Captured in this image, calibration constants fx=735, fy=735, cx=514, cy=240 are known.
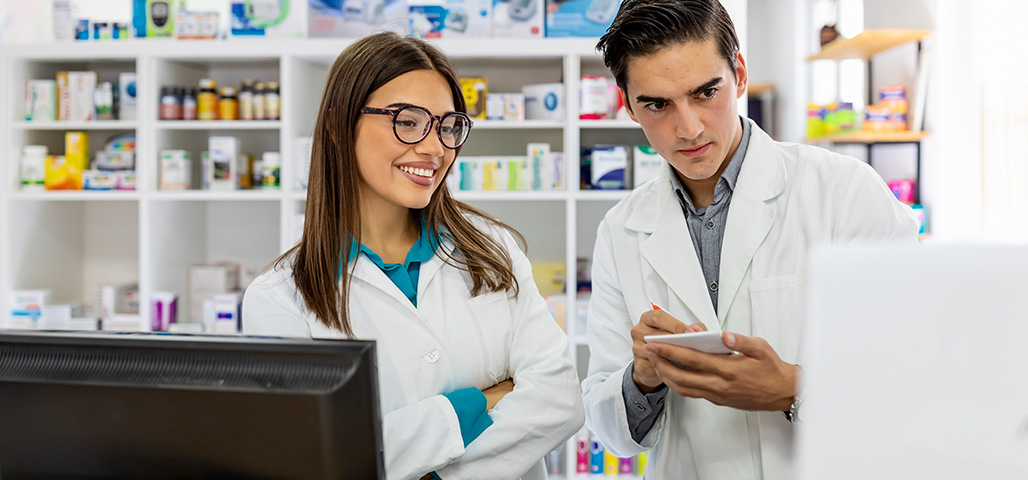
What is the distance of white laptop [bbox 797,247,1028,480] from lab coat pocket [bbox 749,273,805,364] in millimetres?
847

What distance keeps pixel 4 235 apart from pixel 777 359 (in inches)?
141

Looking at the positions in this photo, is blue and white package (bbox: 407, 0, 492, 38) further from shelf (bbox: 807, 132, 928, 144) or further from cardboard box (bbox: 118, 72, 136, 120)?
shelf (bbox: 807, 132, 928, 144)

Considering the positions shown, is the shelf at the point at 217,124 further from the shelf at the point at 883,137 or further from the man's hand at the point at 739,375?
the shelf at the point at 883,137

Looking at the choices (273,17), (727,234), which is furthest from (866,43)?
(727,234)

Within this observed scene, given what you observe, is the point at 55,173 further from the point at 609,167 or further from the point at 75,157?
the point at 609,167

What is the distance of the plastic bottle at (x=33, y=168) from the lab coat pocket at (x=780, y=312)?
11.0 feet

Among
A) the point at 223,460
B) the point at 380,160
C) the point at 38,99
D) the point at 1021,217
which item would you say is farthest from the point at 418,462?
the point at 1021,217

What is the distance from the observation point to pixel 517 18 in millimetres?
3275

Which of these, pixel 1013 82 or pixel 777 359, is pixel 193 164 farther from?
pixel 1013 82

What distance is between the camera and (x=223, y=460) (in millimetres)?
815

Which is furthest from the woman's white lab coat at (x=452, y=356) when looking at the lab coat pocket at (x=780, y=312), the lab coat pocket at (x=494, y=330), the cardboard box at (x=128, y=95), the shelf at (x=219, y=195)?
the cardboard box at (x=128, y=95)

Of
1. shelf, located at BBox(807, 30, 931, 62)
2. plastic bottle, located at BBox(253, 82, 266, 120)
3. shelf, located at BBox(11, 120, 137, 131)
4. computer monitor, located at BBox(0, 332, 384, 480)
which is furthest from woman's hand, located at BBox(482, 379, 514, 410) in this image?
shelf, located at BBox(807, 30, 931, 62)

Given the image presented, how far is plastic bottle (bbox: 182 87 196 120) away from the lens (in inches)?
133

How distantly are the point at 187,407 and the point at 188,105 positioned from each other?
293cm
